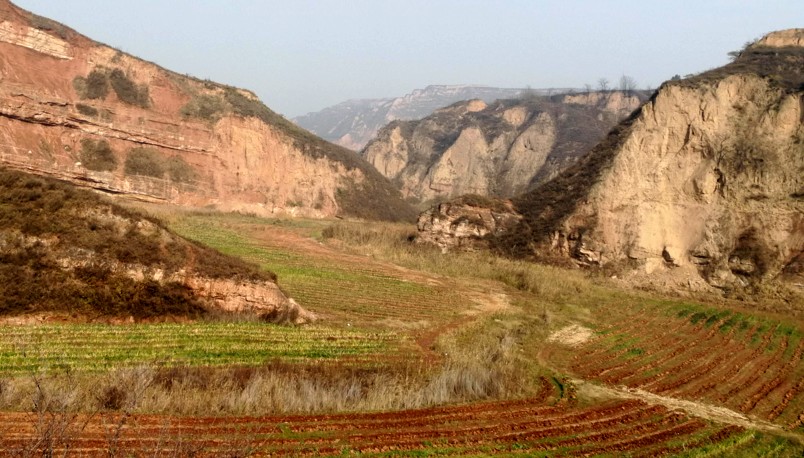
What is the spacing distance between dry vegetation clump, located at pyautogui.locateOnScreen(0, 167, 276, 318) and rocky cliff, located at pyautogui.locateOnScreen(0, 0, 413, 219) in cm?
2758

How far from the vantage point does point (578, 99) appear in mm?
95125

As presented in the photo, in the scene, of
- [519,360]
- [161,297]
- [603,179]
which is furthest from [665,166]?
[161,297]

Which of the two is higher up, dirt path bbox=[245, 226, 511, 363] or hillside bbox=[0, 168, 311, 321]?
hillside bbox=[0, 168, 311, 321]

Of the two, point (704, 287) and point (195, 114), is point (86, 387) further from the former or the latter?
point (195, 114)

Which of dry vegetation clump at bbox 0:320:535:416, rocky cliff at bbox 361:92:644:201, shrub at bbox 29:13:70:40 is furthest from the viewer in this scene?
rocky cliff at bbox 361:92:644:201

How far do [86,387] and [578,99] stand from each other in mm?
96589

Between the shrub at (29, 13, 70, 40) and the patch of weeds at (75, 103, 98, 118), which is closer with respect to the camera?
the patch of weeds at (75, 103, 98, 118)

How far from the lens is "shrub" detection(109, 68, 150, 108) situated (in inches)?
1890

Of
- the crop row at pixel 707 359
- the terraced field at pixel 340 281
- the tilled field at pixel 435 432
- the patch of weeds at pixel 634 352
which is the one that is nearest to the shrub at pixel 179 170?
the terraced field at pixel 340 281

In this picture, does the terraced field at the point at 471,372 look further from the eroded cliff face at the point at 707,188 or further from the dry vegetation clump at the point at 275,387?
the eroded cliff face at the point at 707,188

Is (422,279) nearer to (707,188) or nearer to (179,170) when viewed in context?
(707,188)

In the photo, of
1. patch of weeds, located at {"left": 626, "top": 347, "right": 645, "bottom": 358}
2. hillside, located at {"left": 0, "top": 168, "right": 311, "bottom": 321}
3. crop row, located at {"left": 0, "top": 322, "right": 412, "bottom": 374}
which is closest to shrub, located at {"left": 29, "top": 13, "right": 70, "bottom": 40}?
hillside, located at {"left": 0, "top": 168, "right": 311, "bottom": 321}

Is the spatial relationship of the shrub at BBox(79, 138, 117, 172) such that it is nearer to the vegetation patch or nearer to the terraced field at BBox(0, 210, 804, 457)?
the vegetation patch

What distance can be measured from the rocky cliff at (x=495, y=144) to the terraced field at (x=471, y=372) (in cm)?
5410
